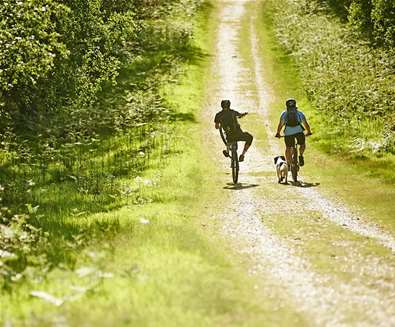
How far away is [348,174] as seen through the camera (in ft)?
66.8

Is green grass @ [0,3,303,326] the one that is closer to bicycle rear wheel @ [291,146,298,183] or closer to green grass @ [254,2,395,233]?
green grass @ [254,2,395,233]

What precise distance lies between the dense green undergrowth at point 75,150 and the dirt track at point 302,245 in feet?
8.63

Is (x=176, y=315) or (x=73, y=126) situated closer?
(x=176, y=315)

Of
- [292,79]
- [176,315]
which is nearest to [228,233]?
[176,315]

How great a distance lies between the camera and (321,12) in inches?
1955

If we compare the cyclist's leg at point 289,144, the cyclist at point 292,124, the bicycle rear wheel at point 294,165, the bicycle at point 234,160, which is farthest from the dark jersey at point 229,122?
the bicycle rear wheel at point 294,165

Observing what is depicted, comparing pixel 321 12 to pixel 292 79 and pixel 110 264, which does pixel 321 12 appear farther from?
pixel 110 264

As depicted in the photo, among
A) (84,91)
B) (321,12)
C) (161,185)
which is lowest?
(161,185)

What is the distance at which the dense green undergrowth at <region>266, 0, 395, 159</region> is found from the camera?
24.6 metres

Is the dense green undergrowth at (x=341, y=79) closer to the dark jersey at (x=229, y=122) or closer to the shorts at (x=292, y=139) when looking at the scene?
the shorts at (x=292, y=139)

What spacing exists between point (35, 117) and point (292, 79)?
16.1 m

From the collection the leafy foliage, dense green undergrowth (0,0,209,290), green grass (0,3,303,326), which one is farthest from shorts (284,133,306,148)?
the leafy foliage

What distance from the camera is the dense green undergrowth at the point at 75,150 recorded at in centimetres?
1070

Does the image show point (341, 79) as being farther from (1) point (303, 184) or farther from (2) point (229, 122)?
(2) point (229, 122)
